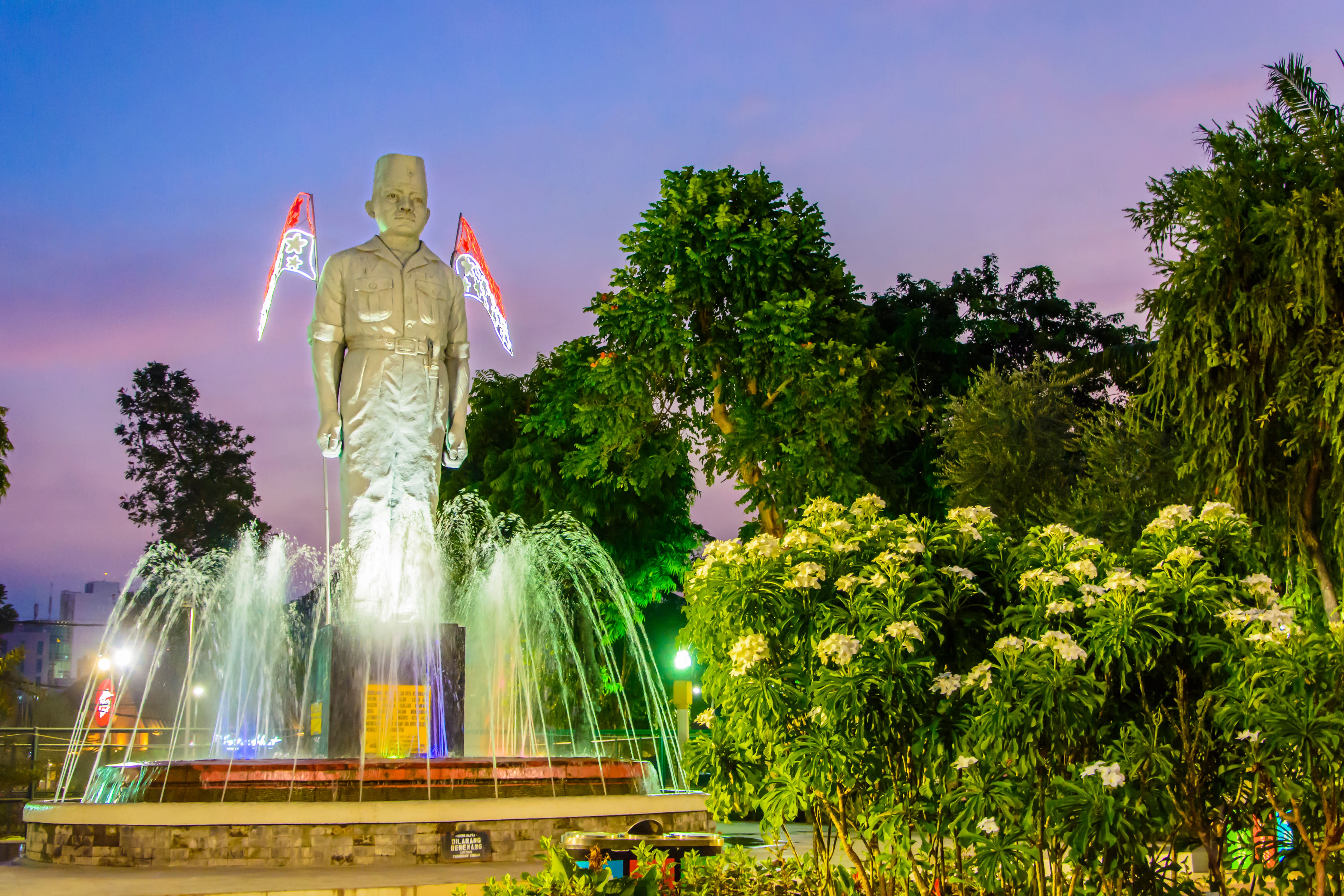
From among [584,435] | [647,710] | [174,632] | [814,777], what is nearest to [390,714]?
[814,777]

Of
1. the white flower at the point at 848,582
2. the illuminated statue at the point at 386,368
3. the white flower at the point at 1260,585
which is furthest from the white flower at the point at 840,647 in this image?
the illuminated statue at the point at 386,368

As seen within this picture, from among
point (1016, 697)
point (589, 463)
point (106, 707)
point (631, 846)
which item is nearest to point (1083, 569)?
point (1016, 697)

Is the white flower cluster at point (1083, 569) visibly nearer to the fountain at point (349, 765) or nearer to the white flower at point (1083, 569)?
the white flower at point (1083, 569)

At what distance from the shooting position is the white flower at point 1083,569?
7.00 m

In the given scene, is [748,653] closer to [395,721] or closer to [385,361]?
[395,721]

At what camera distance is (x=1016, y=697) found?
6.59 m

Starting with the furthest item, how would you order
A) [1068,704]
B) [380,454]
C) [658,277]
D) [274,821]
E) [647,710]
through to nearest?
[647,710] < [658,277] < [380,454] < [274,821] < [1068,704]

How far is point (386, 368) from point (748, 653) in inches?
429

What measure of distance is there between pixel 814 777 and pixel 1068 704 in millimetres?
1452

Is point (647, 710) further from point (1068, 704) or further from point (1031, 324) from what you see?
point (1068, 704)

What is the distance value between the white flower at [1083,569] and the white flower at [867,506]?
137cm

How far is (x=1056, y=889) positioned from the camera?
22.6 ft

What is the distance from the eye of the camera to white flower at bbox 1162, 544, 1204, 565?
7.05m

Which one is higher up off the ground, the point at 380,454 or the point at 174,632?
the point at 174,632
